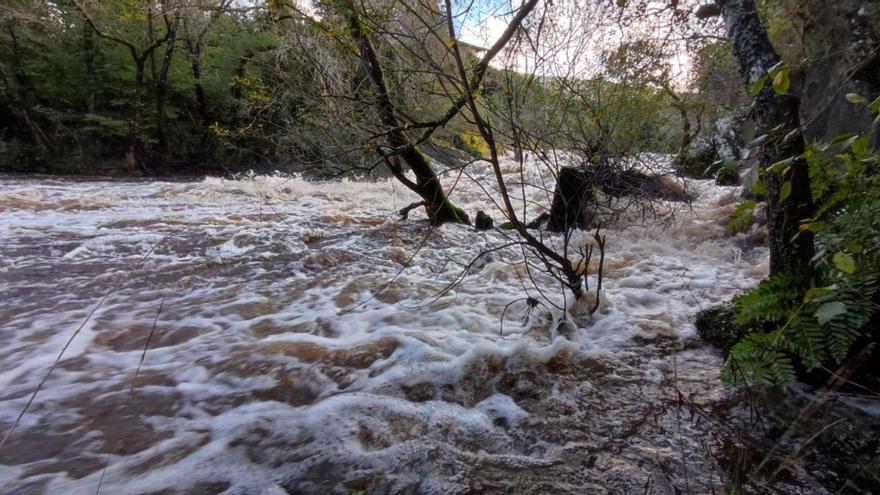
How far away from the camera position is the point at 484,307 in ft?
12.3

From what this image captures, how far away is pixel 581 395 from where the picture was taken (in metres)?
2.38

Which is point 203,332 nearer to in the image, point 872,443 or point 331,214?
point 872,443

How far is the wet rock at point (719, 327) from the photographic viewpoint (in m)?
2.69

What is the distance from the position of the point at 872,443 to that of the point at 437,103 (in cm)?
473

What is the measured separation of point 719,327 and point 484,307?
1.75m

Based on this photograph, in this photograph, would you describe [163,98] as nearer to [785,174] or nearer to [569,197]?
[569,197]

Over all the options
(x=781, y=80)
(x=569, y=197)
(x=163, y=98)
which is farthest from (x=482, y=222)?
(x=163, y=98)

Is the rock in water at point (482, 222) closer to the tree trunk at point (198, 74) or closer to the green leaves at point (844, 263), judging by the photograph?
the green leaves at point (844, 263)

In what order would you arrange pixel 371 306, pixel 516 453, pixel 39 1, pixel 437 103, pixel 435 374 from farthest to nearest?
pixel 39 1 → pixel 437 103 → pixel 371 306 → pixel 435 374 → pixel 516 453

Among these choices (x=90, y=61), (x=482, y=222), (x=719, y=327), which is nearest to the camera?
(x=719, y=327)

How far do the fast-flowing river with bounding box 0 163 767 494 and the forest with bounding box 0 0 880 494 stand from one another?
2 cm

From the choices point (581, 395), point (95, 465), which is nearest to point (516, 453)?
point (581, 395)

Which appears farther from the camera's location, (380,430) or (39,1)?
(39,1)

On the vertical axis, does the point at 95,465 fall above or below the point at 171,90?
below
